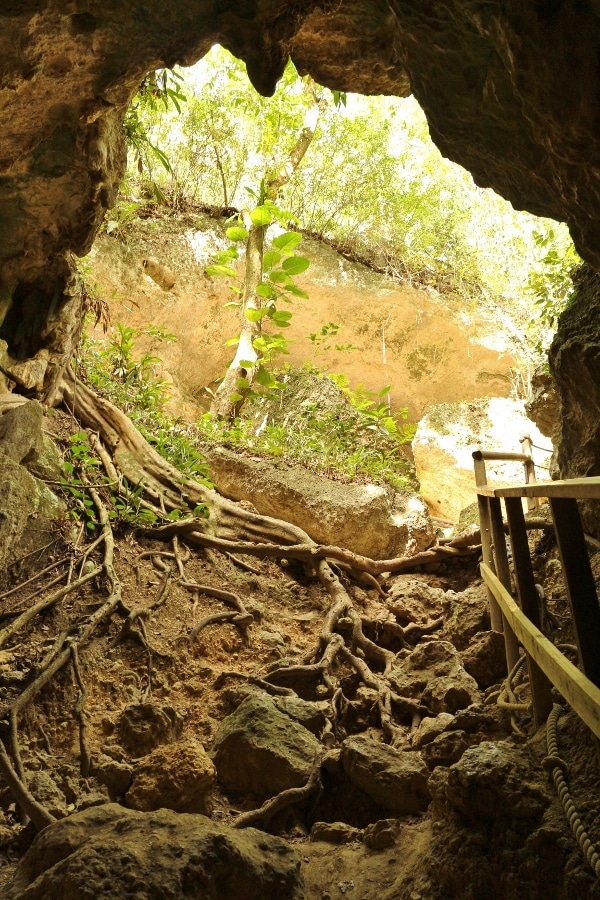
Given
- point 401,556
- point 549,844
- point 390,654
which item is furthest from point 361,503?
point 549,844

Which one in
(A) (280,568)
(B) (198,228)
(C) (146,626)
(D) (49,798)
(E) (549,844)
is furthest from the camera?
(B) (198,228)

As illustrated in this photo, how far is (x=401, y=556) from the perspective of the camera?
619 centimetres

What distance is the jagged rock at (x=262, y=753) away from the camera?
3061 mm

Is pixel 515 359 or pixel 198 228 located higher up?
pixel 198 228

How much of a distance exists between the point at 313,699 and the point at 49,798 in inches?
66.7

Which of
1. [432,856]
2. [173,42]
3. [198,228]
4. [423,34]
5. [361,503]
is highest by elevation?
[198,228]

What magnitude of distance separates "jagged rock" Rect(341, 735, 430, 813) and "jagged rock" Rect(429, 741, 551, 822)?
597mm

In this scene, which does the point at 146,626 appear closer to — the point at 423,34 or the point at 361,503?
the point at 361,503

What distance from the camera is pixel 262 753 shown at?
122 inches

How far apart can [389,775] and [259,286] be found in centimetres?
616

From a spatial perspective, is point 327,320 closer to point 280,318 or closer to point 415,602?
point 280,318

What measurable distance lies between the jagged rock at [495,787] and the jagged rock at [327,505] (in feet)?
12.6

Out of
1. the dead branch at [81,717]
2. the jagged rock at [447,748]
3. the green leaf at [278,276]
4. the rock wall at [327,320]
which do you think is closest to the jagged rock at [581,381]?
the jagged rock at [447,748]

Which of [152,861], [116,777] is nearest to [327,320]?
[116,777]
